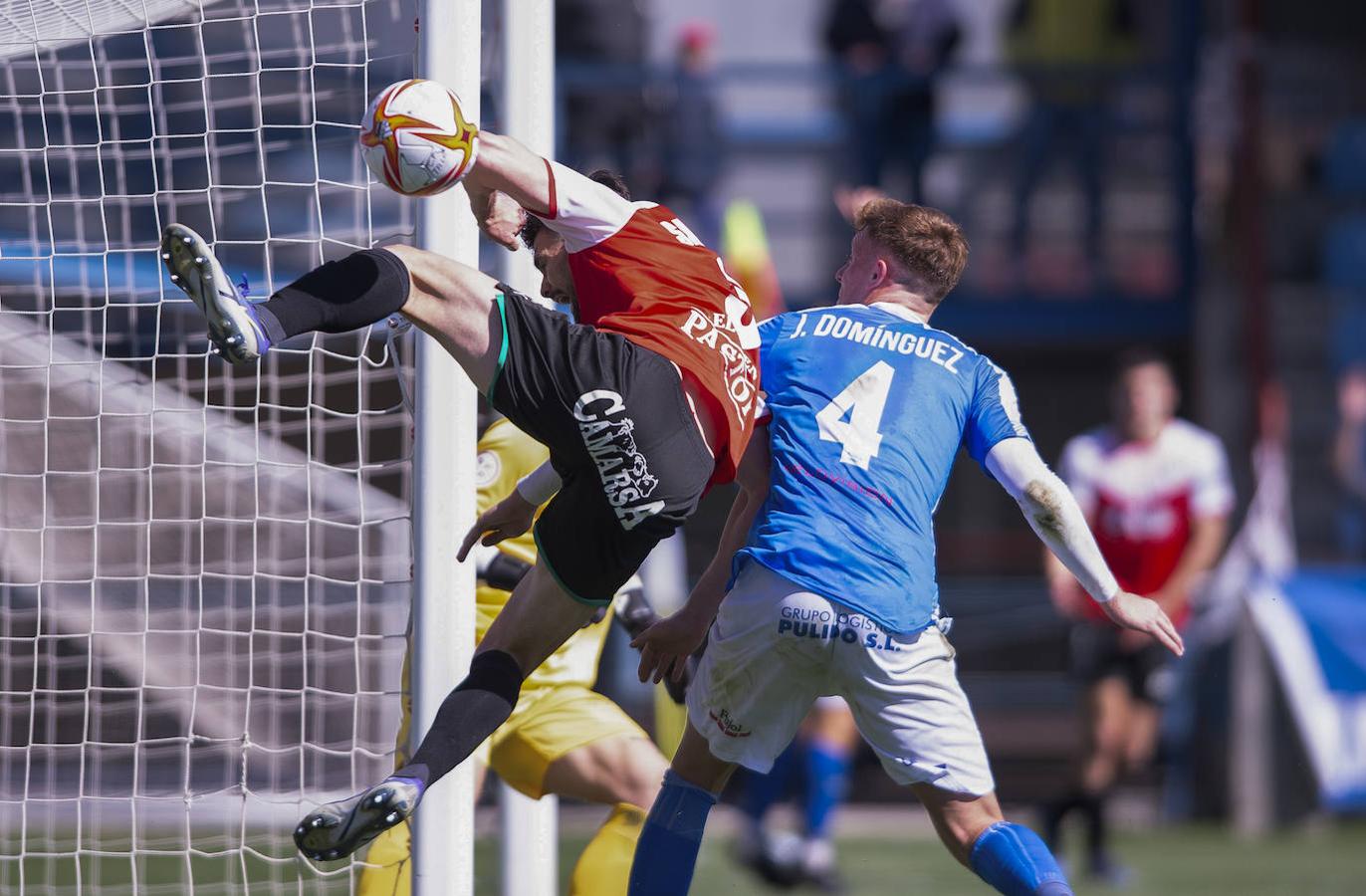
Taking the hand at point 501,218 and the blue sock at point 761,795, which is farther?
the blue sock at point 761,795

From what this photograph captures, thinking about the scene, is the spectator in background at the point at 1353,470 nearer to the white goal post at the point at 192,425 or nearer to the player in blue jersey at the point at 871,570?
the white goal post at the point at 192,425

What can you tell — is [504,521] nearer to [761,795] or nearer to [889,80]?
[761,795]

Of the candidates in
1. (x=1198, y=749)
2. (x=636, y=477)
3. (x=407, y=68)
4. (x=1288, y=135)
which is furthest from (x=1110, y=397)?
(x=636, y=477)

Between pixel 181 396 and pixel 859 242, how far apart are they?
7.25ft

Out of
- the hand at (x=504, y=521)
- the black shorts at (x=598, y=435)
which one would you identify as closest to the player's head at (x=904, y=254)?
the black shorts at (x=598, y=435)

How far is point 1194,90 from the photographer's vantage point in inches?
557

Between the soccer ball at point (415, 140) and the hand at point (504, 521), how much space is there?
3.31 feet

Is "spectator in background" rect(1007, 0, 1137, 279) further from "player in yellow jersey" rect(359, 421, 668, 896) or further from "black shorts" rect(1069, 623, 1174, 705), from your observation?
"player in yellow jersey" rect(359, 421, 668, 896)

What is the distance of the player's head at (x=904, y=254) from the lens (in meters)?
4.77

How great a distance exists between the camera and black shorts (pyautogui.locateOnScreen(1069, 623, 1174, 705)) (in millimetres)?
8898

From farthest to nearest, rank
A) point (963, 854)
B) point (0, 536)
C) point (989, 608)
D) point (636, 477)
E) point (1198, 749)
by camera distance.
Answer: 1. point (989, 608)
2. point (1198, 749)
3. point (0, 536)
4. point (963, 854)
5. point (636, 477)

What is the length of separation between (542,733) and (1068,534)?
172cm

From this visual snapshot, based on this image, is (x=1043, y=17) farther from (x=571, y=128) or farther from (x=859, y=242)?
(x=859, y=242)

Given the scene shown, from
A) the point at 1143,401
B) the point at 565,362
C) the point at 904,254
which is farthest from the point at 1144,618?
the point at 1143,401
